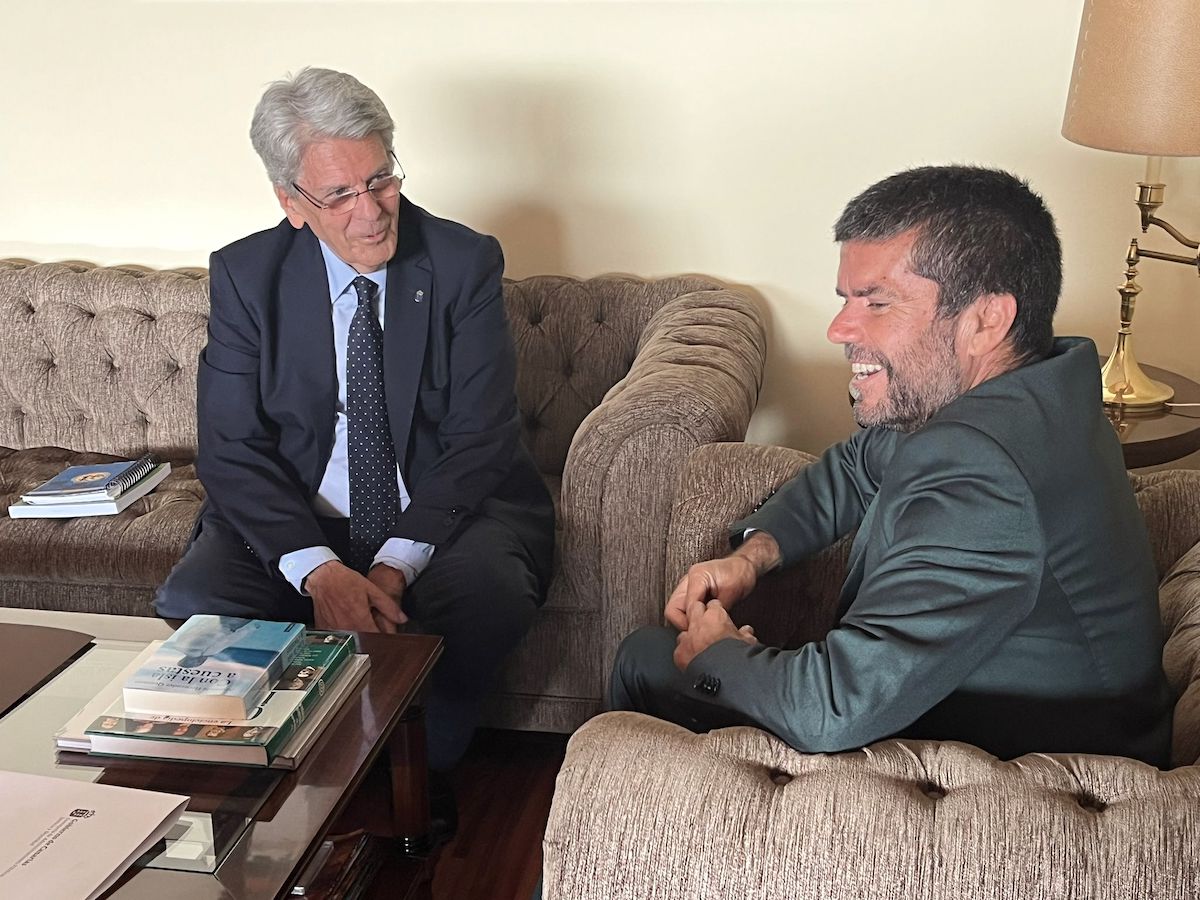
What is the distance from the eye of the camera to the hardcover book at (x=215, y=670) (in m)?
1.40

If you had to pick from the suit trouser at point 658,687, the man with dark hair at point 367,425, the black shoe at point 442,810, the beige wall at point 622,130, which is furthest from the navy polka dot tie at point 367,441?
the beige wall at point 622,130

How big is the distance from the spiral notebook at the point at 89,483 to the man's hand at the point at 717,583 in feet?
4.42

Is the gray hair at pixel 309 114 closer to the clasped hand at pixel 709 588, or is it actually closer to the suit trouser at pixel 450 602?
the suit trouser at pixel 450 602

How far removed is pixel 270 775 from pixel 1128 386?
177 centimetres

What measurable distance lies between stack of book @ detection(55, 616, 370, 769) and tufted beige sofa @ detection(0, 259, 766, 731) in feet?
2.13

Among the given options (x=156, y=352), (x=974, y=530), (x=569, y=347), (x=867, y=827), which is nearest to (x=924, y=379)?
(x=974, y=530)

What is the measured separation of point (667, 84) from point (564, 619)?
49.6 inches

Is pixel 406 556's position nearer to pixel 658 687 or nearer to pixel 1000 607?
pixel 658 687

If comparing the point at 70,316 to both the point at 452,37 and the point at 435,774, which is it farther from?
the point at 435,774

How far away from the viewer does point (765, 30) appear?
264cm

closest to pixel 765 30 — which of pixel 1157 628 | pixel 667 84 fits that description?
pixel 667 84

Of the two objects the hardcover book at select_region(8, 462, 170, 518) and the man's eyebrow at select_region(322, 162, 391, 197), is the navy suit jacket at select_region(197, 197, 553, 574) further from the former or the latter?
the hardcover book at select_region(8, 462, 170, 518)

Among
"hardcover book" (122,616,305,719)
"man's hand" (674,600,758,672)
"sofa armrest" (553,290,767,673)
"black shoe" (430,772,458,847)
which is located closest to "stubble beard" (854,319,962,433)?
"man's hand" (674,600,758,672)

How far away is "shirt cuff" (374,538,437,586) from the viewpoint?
2.08m
